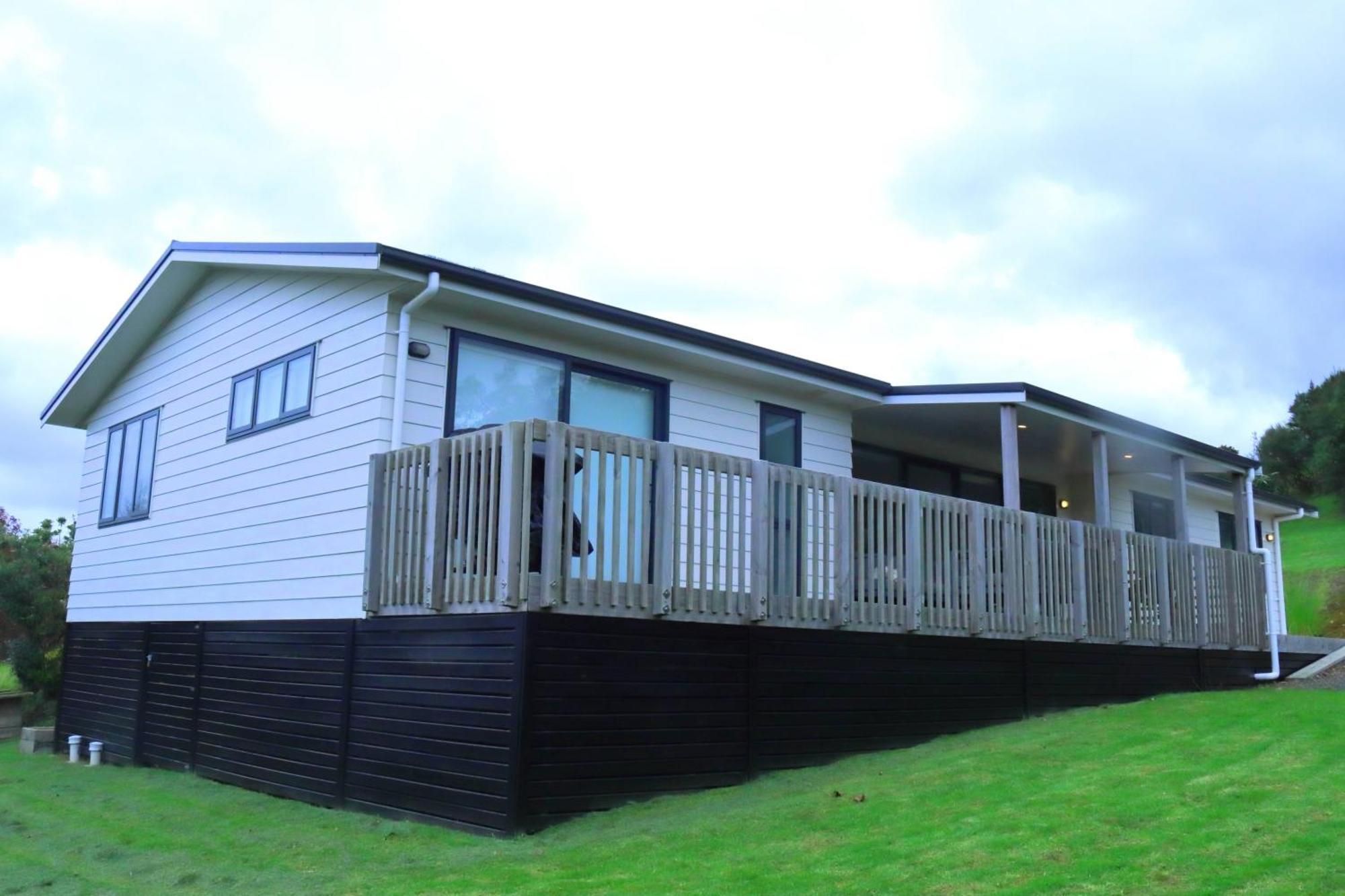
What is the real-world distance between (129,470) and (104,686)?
2745 mm

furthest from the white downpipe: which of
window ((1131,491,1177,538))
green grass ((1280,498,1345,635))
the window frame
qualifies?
green grass ((1280,498,1345,635))

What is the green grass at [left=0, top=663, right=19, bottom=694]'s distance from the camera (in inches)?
858

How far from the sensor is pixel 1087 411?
13398 millimetres

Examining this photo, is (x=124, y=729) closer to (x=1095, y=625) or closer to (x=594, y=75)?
(x=1095, y=625)

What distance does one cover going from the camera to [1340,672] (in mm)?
13477

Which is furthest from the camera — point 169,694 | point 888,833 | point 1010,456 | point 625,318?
point 169,694

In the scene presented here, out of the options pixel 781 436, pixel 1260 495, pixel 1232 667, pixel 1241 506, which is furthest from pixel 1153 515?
pixel 781 436

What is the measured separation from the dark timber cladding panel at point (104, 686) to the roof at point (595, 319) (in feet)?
11.5

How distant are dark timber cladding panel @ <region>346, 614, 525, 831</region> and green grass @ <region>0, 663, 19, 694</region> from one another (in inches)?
556

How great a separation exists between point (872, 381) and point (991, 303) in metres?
30.9

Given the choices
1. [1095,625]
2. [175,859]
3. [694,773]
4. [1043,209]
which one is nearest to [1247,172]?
[1043,209]

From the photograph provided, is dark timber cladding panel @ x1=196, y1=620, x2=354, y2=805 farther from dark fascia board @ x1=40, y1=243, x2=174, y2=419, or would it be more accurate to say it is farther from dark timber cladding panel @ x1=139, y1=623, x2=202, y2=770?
dark fascia board @ x1=40, y1=243, x2=174, y2=419

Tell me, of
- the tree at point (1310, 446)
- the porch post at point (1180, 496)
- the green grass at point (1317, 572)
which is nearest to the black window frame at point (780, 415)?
the porch post at point (1180, 496)

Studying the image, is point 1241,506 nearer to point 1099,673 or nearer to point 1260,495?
point 1260,495
